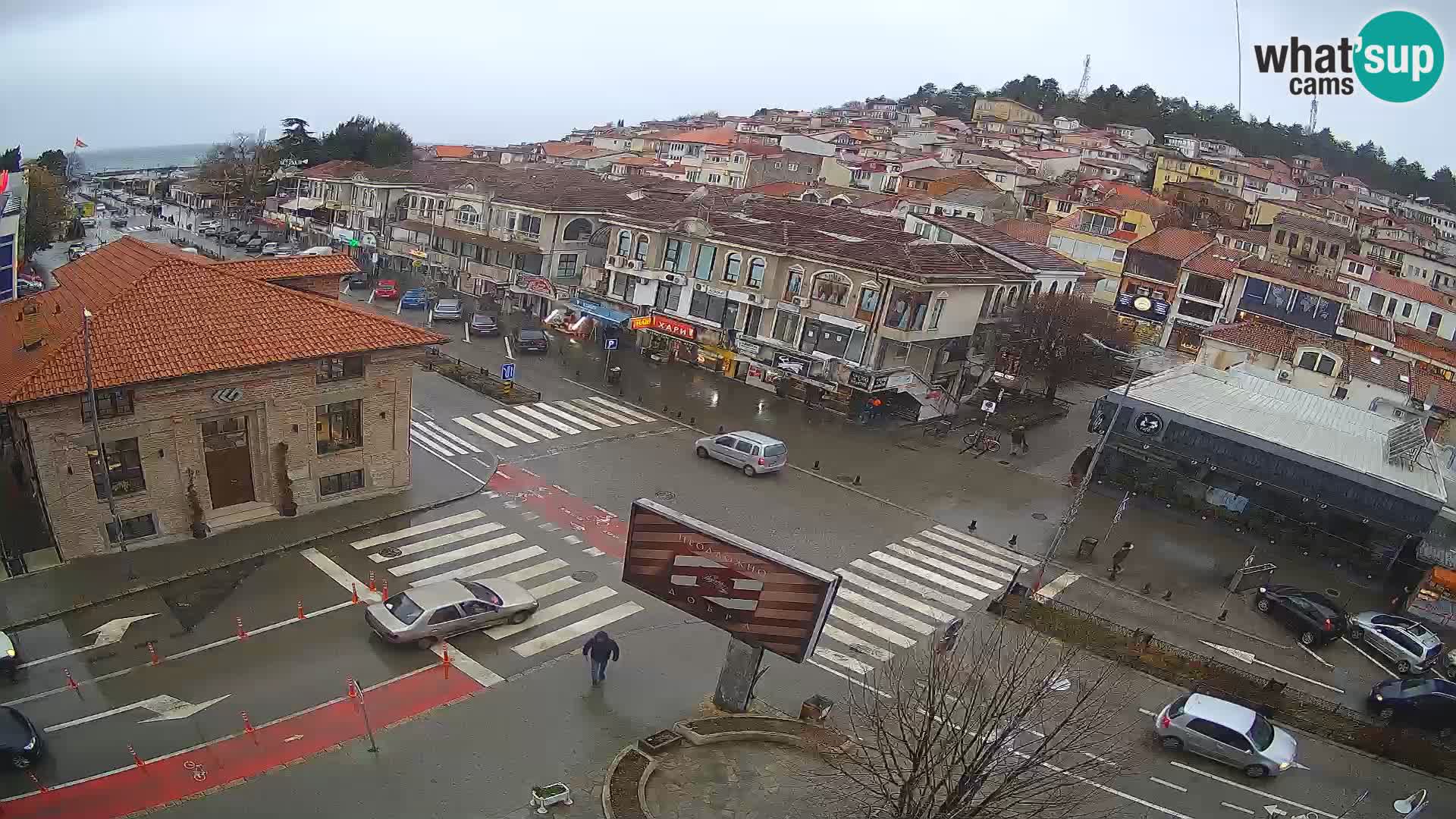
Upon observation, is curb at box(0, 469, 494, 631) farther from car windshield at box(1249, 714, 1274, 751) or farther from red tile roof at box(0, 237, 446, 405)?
car windshield at box(1249, 714, 1274, 751)

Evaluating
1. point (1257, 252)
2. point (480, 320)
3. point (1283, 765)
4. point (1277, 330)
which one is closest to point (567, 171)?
point (480, 320)

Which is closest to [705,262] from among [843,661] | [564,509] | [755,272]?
[755,272]

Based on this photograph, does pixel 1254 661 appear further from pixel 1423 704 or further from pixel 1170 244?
pixel 1170 244

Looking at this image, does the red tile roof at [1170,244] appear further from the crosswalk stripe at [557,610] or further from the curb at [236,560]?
the crosswalk stripe at [557,610]

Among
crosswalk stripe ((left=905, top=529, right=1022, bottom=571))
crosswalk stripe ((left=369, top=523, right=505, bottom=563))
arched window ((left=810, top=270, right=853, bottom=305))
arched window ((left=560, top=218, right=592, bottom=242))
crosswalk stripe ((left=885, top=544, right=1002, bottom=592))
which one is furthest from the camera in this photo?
arched window ((left=560, top=218, right=592, bottom=242))

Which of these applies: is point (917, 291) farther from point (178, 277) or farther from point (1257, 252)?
point (1257, 252)

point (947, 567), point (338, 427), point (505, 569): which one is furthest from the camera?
point (947, 567)

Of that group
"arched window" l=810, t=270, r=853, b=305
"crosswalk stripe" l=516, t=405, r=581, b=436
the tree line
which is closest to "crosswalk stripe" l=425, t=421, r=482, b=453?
"crosswalk stripe" l=516, t=405, r=581, b=436
